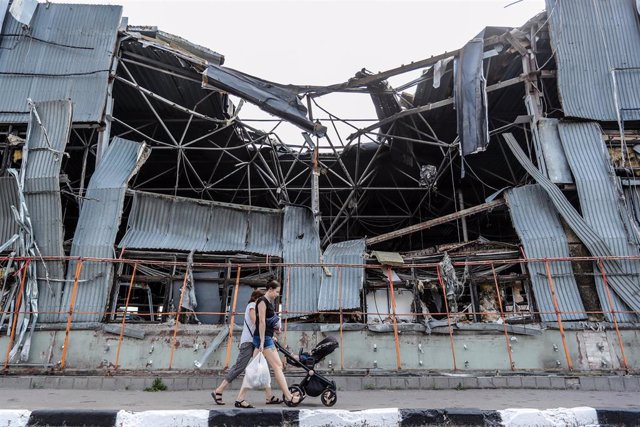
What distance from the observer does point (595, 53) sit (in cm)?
1301

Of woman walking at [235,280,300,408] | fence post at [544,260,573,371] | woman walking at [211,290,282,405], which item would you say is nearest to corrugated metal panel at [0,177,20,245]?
woman walking at [211,290,282,405]

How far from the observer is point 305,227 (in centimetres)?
1301

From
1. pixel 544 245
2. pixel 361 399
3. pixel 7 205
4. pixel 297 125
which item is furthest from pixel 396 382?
pixel 7 205

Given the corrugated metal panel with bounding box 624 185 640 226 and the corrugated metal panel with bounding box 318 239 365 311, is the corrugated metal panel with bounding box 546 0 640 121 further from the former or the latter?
the corrugated metal panel with bounding box 318 239 365 311

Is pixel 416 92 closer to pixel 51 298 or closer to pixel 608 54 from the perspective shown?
pixel 608 54

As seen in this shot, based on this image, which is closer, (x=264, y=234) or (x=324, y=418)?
(x=324, y=418)

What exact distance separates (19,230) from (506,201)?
12.5 meters

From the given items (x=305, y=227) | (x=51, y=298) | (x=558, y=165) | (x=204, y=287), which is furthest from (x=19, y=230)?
(x=558, y=165)

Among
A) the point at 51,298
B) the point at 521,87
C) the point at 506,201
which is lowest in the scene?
the point at 51,298

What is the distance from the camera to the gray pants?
6000 millimetres

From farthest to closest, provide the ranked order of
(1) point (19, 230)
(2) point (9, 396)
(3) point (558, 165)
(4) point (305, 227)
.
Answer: (4) point (305, 227), (3) point (558, 165), (1) point (19, 230), (2) point (9, 396)

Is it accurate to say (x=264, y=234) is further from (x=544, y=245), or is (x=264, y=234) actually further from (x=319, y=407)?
(x=319, y=407)

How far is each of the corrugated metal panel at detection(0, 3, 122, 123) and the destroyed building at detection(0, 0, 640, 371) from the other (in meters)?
0.05

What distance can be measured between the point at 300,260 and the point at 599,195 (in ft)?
25.9
